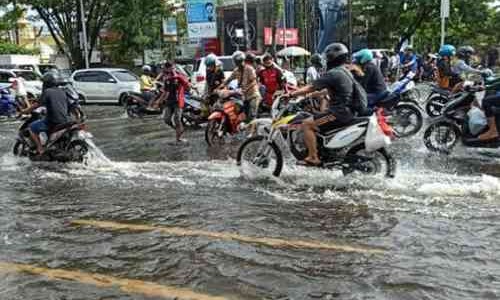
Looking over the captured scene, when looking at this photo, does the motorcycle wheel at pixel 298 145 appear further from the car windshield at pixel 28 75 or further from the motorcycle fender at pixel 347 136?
the car windshield at pixel 28 75

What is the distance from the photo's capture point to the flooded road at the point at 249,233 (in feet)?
15.0

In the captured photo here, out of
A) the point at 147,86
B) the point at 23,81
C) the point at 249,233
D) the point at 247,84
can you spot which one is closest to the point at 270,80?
the point at 247,84

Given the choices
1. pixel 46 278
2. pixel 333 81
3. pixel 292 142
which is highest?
pixel 333 81

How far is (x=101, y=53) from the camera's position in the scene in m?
45.2

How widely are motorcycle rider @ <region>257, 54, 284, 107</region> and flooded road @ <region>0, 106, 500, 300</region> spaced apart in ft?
14.4

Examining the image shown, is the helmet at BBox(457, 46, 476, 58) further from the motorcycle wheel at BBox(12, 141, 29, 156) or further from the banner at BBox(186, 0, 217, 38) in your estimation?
the banner at BBox(186, 0, 217, 38)

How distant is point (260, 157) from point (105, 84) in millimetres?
16924

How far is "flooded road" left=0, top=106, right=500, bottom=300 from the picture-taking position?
458 cm

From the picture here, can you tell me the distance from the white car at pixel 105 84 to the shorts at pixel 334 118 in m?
16.3

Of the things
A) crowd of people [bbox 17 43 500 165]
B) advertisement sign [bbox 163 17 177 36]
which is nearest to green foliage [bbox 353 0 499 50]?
advertisement sign [bbox 163 17 177 36]

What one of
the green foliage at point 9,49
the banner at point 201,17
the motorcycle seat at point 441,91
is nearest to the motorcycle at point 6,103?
the motorcycle seat at point 441,91

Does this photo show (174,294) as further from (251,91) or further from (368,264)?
(251,91)

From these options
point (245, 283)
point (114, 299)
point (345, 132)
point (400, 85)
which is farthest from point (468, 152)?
point (114, 299)

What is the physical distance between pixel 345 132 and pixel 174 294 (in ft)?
12.9
